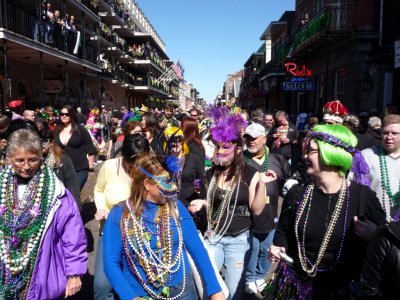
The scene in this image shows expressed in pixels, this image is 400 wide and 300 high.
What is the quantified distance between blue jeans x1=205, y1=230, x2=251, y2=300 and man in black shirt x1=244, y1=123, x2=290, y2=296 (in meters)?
0.43

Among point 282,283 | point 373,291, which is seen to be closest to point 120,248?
point 282,283

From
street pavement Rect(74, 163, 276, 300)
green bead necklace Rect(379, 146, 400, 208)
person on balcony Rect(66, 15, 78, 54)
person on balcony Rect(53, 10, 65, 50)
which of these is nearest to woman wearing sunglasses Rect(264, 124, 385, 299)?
green bead necklace Rect(379, 146, 400, 208)

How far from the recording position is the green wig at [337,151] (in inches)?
93.8

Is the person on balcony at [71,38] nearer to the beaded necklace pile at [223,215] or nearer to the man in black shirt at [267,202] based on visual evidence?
the man in black shirt at [267,202]

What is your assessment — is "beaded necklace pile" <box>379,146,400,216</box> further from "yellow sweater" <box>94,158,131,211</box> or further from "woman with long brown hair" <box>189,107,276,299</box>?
"yellow sweater" <box>94,158,131,211</box>

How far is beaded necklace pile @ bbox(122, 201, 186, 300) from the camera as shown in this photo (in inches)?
91.0

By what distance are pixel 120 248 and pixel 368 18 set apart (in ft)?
49.7

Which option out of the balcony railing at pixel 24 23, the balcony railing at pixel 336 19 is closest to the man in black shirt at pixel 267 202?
the balcony railing at pixel 24 23

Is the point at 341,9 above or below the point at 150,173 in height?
above

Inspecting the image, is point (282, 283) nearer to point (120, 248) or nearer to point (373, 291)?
point (373, 291)

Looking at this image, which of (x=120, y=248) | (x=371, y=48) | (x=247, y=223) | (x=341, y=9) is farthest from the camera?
(x=341, y=9)

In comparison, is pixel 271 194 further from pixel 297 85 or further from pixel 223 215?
pixel 297 85

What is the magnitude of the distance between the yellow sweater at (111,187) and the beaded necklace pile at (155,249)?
0.97m

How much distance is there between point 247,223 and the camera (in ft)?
11.2
